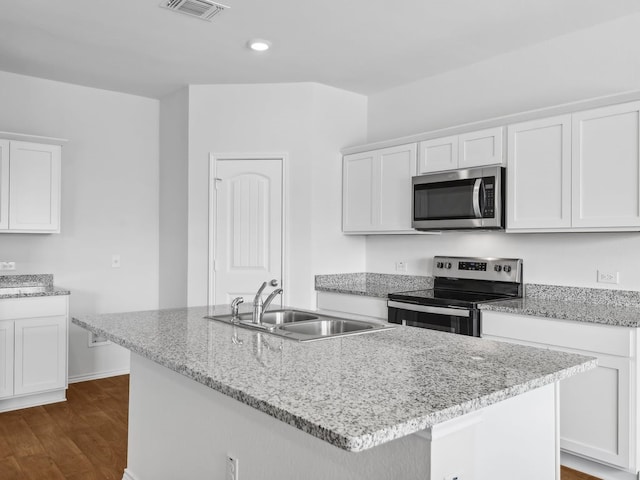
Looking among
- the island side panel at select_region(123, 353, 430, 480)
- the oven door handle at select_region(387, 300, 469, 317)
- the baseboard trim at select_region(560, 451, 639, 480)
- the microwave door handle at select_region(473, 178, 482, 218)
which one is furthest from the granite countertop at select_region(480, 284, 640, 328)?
the island side panel at select_region(123, 353, 430, 480)

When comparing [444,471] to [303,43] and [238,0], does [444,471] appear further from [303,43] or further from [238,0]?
[303,43]

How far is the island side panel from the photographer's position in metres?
1.33

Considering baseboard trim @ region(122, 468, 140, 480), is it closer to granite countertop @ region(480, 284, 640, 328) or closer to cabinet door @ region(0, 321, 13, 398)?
cabinet door @ region(0, 321, 13, 398)

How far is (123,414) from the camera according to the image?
3754 millimetres

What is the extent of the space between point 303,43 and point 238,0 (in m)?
0.72

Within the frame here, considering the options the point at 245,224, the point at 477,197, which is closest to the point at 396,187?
the point at 477,197

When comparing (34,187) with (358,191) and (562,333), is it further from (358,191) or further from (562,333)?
(562,333)

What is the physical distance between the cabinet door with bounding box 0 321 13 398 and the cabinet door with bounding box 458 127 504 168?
3.46m

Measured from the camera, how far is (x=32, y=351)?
12.5ft

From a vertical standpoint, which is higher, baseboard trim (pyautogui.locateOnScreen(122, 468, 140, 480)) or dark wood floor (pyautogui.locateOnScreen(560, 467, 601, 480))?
baseboard trim (pyautogui.locateOnScreen(122, 468, 140, 480))

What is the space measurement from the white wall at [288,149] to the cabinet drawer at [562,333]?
1.75m

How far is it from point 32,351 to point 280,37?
290cm

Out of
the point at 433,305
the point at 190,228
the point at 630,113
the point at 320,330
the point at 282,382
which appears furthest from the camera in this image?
the point at 190,228

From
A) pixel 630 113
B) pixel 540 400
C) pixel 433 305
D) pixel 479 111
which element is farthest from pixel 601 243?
pixel 540 400
